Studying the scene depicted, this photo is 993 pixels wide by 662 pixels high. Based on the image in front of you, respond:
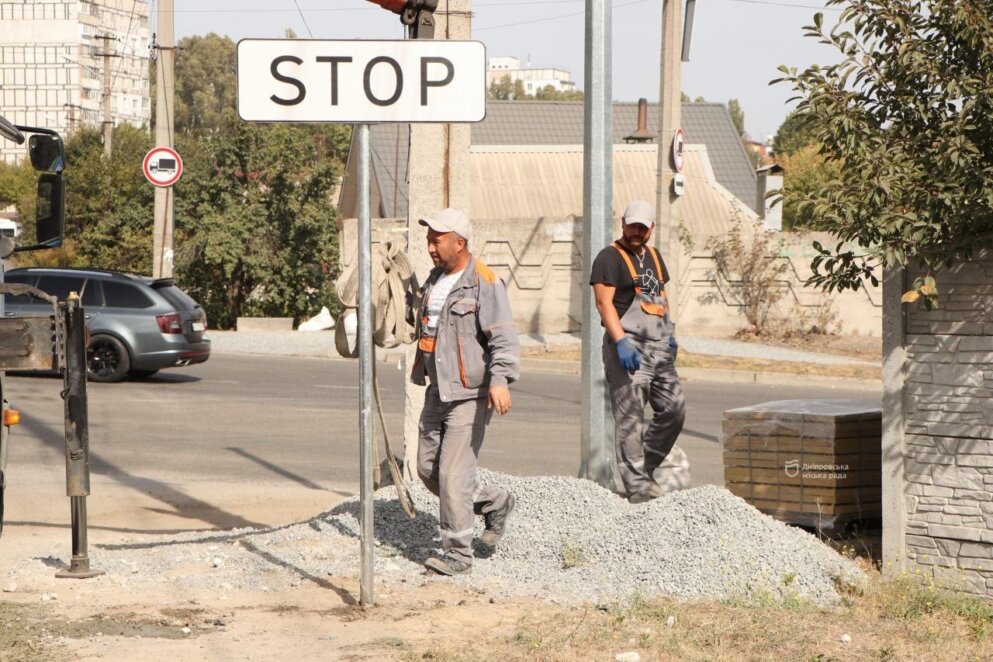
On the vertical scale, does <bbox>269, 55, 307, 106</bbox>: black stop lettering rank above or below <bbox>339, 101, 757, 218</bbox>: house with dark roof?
below

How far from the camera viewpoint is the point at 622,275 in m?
7.89

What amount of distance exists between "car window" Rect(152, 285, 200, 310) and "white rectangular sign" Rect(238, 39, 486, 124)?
1262 centimetres

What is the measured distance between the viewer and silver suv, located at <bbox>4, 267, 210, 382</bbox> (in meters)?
18.0

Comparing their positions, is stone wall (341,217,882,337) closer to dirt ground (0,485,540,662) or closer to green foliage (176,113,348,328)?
green foliage (176,113,348,328)

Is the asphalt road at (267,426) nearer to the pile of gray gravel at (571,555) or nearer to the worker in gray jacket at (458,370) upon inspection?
the pile of gray gravel at (571,555)

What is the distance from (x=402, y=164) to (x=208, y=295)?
27.5ft

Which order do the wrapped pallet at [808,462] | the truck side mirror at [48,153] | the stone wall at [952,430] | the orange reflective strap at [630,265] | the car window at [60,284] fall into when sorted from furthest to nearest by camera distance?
the car window at [60,284] < the orange reflective strap at [630,265] < the wrapped pallet at [808,462] < the truck side mirror at [48,153] < the stone wall at [952,430]

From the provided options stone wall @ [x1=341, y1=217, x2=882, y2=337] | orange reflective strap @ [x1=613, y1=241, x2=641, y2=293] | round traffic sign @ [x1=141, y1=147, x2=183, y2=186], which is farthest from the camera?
stone wall @ [x1=341, y1=217, x2=882, y2=337]

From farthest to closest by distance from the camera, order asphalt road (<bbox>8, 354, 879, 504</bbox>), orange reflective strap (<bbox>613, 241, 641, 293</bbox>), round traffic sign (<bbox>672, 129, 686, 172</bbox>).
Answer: round traffic sign (<bbox>672, 129, 686, 172</bbox>) → asphalt road (<bbox>8, 354, 879, 504</bbox>) → orange reflective strap (<bbox>613, 241, 641, 293</bbox>)

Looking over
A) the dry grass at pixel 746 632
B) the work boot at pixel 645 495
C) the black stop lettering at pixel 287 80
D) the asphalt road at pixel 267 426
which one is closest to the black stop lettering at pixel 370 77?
the black stop lettering at pixel 287 80

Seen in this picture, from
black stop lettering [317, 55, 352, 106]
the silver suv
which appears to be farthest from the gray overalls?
the silver suv

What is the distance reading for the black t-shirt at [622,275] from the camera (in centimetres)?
784

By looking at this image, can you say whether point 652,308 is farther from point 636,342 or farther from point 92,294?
point 92,294

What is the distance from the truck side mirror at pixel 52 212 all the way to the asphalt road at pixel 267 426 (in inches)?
145
